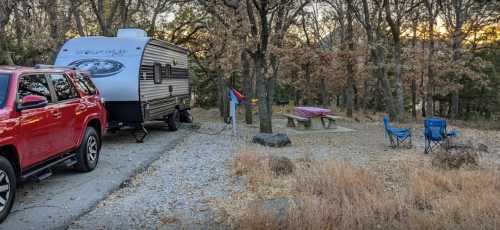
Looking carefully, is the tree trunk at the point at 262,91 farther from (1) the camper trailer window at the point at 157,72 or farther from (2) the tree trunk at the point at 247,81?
(2) the tree trunk at the point at 247,81

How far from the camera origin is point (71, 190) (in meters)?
6.27

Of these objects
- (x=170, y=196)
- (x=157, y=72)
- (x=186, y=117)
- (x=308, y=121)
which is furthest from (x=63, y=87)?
(x=308, y=121)

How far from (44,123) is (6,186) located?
1.14m

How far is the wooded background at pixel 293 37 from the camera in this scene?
1456 cm

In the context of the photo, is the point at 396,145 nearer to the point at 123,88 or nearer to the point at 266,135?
the point at 266,135

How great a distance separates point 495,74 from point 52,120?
29916mm

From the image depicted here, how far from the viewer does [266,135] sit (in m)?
11.8

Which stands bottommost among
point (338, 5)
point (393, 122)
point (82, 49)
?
point (393, 122)

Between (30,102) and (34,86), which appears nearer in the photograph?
(30,102)

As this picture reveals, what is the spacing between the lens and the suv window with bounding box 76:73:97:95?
24.7ft

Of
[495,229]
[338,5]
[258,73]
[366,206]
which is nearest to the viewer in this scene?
[495,229]

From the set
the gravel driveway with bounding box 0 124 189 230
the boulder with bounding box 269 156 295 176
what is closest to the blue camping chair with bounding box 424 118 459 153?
the boulder with bounding box 269 156 295 176

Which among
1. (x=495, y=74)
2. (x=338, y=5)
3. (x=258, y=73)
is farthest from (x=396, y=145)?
(x=495, y=74)

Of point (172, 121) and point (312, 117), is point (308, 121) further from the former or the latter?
point (172, 121)
